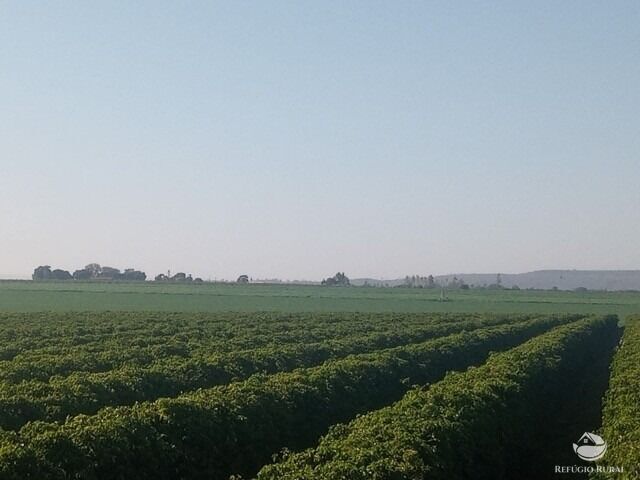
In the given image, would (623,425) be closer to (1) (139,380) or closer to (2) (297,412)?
(2) (297,412)

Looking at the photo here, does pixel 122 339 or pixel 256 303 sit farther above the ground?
pixel 256 303

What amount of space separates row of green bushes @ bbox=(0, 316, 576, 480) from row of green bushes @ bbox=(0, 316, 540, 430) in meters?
2.31

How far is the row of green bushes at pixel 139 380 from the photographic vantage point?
1680 centimetres

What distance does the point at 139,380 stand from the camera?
20.4 meters

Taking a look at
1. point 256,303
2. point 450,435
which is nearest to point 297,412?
point 450,435

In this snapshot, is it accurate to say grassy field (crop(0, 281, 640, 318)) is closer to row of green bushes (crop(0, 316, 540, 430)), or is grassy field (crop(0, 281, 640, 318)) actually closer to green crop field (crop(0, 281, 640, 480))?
row of green bushes (crop(0, 316, 540, 430))

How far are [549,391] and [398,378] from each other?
15.9 ft

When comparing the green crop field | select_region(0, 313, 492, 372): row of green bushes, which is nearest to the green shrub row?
select_region(0, 313, 492, 372): row of green bushes

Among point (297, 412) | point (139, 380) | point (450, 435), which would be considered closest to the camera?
point (450, 435)

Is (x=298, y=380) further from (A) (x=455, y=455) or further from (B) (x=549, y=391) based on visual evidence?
(B) (x=549, y=391)

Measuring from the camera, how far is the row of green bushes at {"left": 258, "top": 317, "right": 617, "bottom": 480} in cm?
1162

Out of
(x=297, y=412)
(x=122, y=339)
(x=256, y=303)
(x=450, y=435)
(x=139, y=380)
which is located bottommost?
(x=297, y=412)

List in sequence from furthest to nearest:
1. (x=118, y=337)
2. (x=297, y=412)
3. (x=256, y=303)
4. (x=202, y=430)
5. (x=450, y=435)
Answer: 1. (x=256, y=303)
2. (x=118, y=337)
3. (x=297, y=412)
4. (x=202, y=430)
5. (x=450, y=435)

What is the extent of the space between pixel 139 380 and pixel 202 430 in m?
5.96
